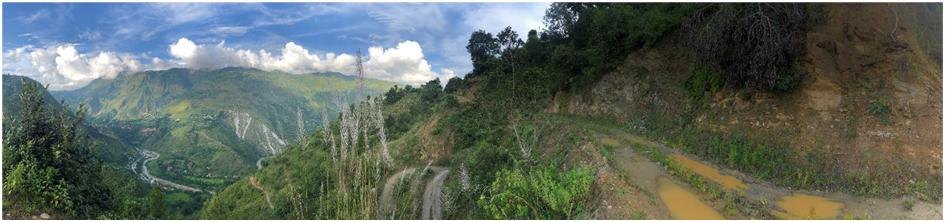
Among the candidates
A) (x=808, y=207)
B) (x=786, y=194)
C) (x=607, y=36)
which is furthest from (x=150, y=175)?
(x=808, y=207)

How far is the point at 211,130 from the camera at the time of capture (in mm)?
104188

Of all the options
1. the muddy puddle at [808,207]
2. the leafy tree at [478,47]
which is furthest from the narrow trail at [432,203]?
the leafy tree at [478,47]

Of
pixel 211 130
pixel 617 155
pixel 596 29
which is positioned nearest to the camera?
pixel 617 155

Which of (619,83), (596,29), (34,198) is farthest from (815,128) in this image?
(34,198)

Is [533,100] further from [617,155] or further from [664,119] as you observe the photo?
[664,119]

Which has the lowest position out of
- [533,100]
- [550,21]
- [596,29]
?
[533,100]

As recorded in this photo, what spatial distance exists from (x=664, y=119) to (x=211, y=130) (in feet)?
411

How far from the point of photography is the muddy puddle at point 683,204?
17.6ft

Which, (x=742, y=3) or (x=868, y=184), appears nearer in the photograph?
(x=868, y=184)

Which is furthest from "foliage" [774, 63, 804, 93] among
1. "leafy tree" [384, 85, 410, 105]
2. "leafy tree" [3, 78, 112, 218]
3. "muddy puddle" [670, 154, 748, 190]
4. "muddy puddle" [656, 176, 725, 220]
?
"leafy tree" [384, 85, 410, 105]

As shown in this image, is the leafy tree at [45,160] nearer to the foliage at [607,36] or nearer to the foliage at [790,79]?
the foliage at [790,79]

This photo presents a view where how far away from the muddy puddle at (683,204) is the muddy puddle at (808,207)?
1004 mm

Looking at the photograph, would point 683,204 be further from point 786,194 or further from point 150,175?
point 150,175

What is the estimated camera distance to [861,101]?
278 inches
